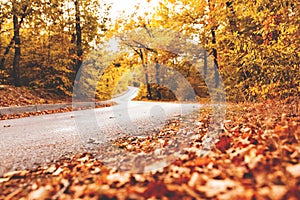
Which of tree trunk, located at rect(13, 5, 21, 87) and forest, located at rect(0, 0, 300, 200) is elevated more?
tree trunk, located at rect(13, 5, 21, 87)

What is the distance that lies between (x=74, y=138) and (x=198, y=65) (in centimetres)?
2311

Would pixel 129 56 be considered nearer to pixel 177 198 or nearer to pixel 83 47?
pixel 83 47

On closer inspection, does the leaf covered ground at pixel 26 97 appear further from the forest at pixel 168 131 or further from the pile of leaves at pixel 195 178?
the pile of leaves at pixel 195 178

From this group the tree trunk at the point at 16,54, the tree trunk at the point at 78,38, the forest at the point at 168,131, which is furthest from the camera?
the tree trunk at the point at 78,38

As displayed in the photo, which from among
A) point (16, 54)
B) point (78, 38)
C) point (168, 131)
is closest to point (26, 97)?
point (16, 54)

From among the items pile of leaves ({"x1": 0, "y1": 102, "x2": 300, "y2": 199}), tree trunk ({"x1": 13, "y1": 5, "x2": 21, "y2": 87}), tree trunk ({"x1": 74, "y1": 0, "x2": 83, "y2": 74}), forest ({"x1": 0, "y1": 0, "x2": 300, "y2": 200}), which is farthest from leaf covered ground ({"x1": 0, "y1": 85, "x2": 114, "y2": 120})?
pile of leaves ({"x1": 0, "y1": 102, "x2": 300, "y2": 199})

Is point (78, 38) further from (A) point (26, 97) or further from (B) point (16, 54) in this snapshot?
(A) point (26, 97)

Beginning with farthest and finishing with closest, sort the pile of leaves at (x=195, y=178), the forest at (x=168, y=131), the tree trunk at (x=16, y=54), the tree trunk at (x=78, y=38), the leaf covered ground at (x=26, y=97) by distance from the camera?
Result: 1. the tree trunk at (x=78, y=38)
2. the tree trunk at (x=16, y=54)
3. the leaf covered ground at (x=26, y=97)
4. the forest at (x=168, y=131)
5. the pile of leaves at (x=195, y=178)

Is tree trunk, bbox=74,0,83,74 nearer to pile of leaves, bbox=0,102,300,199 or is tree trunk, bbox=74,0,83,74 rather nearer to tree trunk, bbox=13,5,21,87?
tree trunk, bbox=13,5,21,87

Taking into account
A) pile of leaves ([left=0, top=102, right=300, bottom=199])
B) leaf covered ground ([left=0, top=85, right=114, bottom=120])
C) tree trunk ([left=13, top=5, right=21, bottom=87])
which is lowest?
pile of leaves ([left=0, top=102, right=300, bottom=199])

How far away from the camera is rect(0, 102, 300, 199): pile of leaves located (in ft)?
5.11

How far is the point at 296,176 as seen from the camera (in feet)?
5.16

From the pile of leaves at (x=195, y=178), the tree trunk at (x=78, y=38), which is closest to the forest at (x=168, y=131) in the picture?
the pile of leaves at (x=195, y=178)

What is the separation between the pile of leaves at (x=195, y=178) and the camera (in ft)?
5.11
